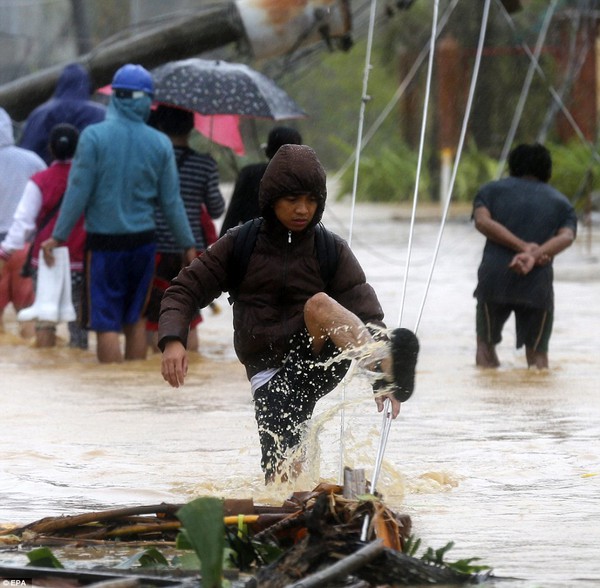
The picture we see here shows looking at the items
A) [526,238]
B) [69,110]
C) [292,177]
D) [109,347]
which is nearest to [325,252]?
[292,177]

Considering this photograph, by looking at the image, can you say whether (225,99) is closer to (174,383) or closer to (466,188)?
(174,383)

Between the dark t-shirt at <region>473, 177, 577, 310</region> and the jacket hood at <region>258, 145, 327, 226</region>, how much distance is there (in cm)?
507

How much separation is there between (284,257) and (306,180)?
0.36 metres

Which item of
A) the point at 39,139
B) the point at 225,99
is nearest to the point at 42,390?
the point at 225,99

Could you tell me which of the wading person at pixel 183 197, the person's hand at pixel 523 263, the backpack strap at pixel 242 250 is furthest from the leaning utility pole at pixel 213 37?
the backpack strap at pixel 242 250

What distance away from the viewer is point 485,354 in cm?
1109

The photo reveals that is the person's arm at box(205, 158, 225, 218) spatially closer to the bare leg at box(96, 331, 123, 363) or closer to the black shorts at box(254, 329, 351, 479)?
the bare leg at box(96, 331, 123, 363)

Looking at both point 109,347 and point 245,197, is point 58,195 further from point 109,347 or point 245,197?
point 245,197

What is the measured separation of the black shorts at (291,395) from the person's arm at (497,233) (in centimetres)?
471

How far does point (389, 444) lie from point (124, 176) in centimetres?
386

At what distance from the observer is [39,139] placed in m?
13.4

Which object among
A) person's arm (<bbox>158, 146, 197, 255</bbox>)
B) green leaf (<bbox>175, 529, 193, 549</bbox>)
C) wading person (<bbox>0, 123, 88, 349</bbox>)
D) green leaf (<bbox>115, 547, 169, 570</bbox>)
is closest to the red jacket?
wading person (<bbox>0, 123, 88, 349</bbox>)

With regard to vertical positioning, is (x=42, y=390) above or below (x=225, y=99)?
below

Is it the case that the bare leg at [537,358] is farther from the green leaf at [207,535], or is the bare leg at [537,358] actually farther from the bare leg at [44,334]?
the green leaf at [207,535]
